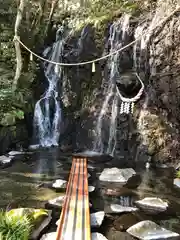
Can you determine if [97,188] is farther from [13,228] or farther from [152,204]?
[13,228]

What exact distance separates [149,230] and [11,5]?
1508cm

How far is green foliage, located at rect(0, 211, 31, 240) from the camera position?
377 centimetres

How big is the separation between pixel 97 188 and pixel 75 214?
2.33 meters

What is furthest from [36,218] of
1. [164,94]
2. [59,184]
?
[164,94]

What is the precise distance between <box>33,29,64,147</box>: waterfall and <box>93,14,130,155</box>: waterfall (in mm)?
2324

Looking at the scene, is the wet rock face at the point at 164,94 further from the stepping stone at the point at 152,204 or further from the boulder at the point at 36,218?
the boulder at the point at 36,218

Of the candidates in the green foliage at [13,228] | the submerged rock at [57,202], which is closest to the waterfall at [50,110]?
the submerged rock at [57,202]

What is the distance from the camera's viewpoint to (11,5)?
15805 mm

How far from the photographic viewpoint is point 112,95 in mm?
12320

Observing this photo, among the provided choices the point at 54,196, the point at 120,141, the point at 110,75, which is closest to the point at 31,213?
the point at 54,196

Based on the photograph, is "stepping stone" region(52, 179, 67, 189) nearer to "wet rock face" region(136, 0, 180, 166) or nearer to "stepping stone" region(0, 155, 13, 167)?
"stepping stone" region(0, 155, 13, 167)

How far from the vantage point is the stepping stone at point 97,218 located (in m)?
5.05

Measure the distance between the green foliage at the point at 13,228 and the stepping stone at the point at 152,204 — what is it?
293 cm

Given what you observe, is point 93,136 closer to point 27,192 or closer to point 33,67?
point 33,67
